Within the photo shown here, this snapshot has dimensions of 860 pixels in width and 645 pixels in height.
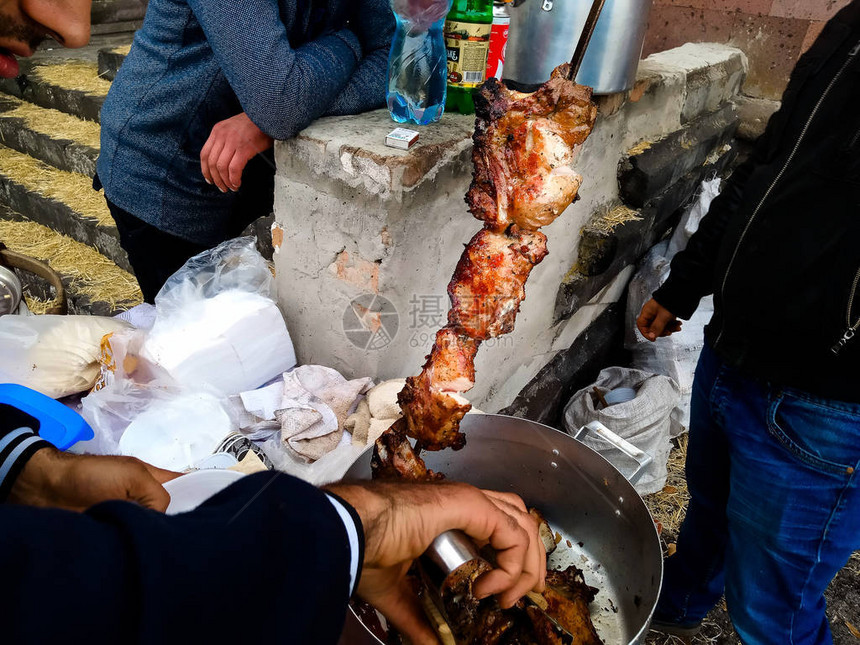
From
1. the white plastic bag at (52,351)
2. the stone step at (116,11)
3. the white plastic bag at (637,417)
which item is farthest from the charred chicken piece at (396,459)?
Answer: the stone step at (116,11)

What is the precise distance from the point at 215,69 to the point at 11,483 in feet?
4.91

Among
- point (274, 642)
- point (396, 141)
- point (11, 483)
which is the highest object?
point (396, 141)

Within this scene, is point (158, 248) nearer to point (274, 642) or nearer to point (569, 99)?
point (569, 99)

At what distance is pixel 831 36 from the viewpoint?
1.59 meters

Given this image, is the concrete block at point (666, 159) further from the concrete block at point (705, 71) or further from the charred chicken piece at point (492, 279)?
the charred chicken piece at point (492, 279)

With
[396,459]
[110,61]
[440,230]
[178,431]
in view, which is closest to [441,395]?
[396,459]

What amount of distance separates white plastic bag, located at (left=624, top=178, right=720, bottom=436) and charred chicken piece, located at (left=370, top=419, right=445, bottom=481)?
2563 mm

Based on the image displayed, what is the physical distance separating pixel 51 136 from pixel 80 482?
4989 mm

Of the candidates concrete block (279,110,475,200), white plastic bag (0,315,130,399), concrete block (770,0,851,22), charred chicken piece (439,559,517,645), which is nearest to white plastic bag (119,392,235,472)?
white plastic bag (0,315,130,399)

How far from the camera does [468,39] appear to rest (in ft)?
5.70

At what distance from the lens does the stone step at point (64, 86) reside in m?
5.22

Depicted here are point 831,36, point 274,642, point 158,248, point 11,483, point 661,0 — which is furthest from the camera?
point 661,0

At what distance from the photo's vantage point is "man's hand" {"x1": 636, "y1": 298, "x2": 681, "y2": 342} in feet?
7.55

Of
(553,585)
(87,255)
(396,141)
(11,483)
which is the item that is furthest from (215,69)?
(87,255)
